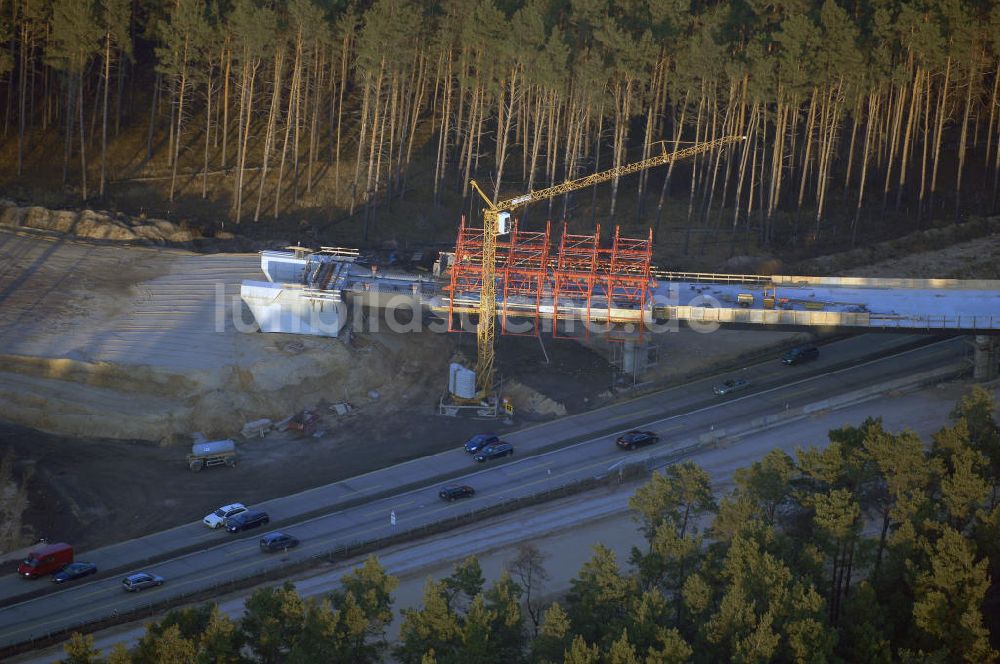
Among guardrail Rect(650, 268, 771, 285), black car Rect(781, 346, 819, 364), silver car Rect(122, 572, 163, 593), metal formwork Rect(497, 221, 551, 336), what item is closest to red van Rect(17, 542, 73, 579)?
silver car Rect(122, 572, 163, 593)

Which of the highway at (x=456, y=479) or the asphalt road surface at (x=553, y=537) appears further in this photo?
the asphalt road surface at (x=553, y=537)

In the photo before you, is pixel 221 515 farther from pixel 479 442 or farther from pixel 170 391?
pixel 479 442

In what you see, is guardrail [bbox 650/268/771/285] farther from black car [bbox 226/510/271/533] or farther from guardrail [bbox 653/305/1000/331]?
black car [bbox 226/510/271/533]

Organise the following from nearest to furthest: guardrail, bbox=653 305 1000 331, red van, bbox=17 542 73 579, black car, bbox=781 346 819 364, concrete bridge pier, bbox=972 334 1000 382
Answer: red van, bbox=17 542 73 579, guardrail, bbox=653 305 1000 331, concrete bridge pier, bbox=972 334 1000 382, black car, bbox=781 346 819 364

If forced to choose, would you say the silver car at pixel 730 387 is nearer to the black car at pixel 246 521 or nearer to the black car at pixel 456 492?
the black car at pixel 456 492

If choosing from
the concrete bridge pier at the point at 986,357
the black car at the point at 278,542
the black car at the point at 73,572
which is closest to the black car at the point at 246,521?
the black car at the point at 278,542

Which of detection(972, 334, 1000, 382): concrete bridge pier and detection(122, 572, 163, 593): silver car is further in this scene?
detection(972, 334, 1000, 382): concrete bridge pier

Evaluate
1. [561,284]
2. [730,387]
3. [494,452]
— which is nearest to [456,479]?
[494,452]
